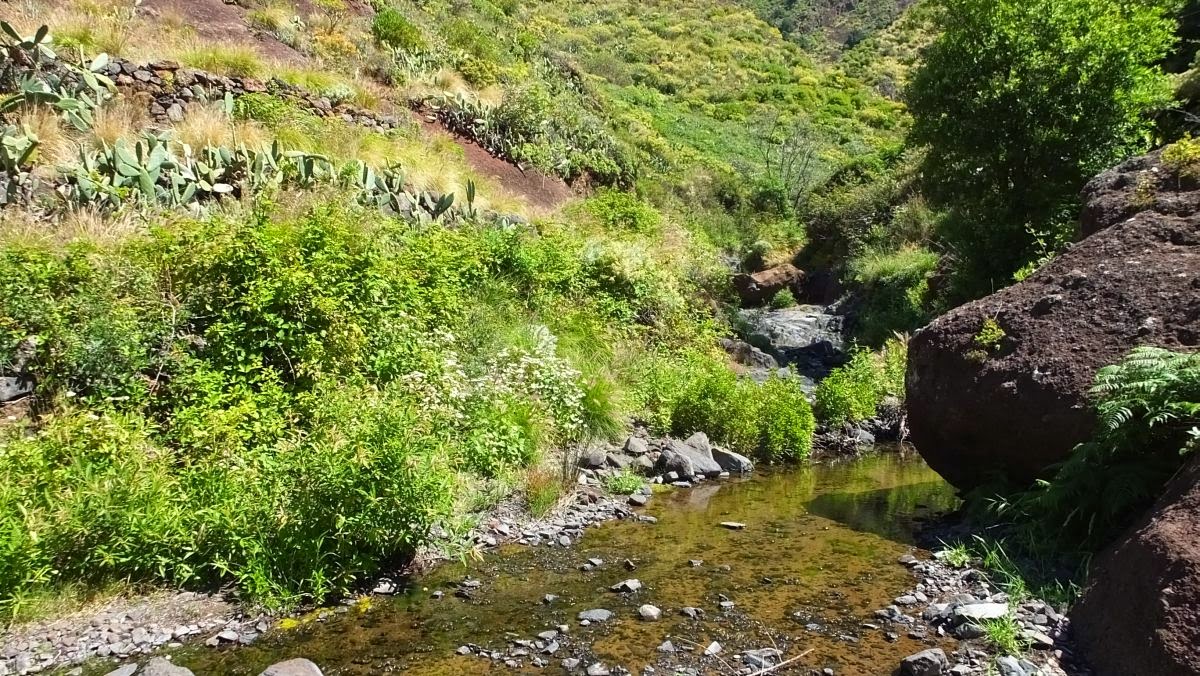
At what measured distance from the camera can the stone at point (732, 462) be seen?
31.6ft

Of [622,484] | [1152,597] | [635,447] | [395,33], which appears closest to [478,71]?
[395,33]

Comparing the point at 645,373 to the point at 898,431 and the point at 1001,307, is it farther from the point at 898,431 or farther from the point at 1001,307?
the point at 1001,307

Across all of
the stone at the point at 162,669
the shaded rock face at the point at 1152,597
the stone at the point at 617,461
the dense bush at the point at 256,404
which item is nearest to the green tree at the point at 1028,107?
the stone at the point at 617,461

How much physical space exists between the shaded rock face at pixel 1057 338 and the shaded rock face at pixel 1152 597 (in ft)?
4.65

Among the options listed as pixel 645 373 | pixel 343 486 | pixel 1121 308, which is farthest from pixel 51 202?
pixel 1121 308

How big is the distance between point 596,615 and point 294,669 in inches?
77.5

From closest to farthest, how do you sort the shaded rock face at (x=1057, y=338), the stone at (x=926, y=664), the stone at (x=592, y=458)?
the stone at (x=926, y=664)
the shaded rock face at (x=1057, y=338)
the stone at (x=592, y=458)

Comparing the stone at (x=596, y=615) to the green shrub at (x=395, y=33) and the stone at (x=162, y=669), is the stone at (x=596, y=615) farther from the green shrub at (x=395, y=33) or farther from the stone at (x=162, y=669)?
the green shrub at (x=395, y=33)

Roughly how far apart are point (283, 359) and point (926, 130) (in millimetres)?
13488

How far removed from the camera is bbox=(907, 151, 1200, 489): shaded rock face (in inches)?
225

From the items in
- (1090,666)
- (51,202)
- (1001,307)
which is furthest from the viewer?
(51,202)

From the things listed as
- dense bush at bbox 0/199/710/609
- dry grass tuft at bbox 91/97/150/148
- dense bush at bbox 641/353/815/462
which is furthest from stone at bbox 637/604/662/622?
dry grass tuft at bbox 91/97/150/148

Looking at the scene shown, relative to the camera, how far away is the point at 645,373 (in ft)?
35.9

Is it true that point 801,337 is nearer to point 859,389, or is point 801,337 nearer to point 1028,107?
point 859,389
